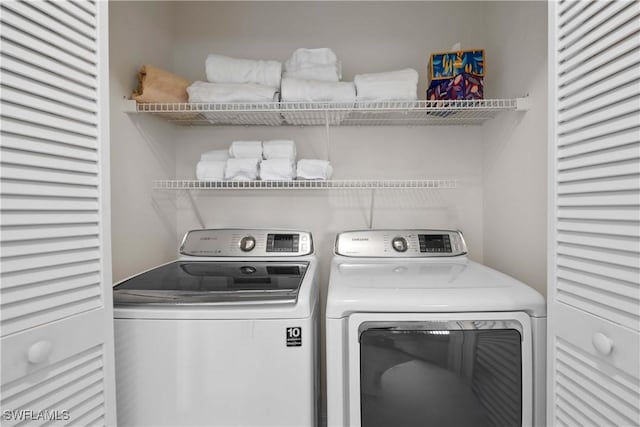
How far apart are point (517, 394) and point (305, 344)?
73cm

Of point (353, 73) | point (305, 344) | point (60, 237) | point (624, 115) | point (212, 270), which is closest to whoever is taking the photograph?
point (624, 115)

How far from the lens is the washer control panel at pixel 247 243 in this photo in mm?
1994

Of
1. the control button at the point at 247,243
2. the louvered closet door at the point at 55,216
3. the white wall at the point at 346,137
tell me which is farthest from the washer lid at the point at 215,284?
the white wall at the point at 346,137

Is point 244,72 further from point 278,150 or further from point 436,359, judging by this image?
point 436,359

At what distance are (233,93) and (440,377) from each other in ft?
4.93

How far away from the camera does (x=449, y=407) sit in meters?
1.31

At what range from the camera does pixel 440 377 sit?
130cm

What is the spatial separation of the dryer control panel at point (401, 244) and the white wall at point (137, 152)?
37.9 inches

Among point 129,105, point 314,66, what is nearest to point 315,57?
point 314,66

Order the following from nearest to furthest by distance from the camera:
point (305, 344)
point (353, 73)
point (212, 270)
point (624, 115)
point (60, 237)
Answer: point (624, 115) → point (60, 237) → point (305, 344) → point (212, 270) → point (353, 73)

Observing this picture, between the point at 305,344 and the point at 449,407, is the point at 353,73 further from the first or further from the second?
the point at 449,407

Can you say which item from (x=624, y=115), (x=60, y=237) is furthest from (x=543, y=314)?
(x=60, y=237)

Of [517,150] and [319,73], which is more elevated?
[319,73]

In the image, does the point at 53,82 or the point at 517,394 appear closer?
the point at 53,82
